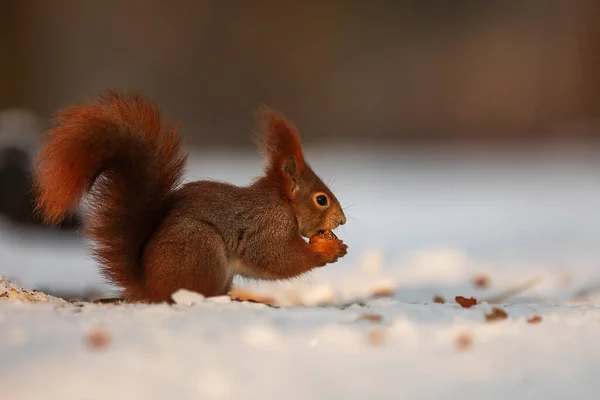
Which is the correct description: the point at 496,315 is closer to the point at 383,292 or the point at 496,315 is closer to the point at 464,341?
the point at 464,341

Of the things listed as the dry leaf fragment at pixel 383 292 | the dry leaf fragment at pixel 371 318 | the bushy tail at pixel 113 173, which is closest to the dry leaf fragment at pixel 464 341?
the dry leaf fragment at pixel 371 318

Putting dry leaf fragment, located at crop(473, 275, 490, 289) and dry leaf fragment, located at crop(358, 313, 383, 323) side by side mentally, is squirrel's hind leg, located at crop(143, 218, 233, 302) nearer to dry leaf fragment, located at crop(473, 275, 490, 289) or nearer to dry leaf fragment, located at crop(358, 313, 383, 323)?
dry leaf fragment, located at crop(358, 313, 383, 323)

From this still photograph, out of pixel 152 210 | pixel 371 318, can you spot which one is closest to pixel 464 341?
pixel 371 318

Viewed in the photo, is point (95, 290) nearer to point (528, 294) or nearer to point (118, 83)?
point (528, 294)

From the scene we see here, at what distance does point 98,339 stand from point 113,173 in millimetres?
497

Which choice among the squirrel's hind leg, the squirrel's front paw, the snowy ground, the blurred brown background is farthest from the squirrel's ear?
the blurred brown background

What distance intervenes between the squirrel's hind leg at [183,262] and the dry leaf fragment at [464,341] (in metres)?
0.52

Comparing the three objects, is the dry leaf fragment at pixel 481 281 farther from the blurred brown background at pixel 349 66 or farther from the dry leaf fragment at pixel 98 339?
the blurred brown background at pixel 349 66

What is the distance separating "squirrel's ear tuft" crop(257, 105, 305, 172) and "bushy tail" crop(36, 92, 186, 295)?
0.79 ft

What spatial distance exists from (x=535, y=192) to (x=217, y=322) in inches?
133

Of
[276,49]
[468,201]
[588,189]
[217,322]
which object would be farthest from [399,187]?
[217,322]

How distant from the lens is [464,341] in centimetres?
109

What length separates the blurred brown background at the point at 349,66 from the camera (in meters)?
5.14

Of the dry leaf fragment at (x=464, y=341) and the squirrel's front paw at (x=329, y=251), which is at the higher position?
the squirrel's front paw at (x=329, y=251)
